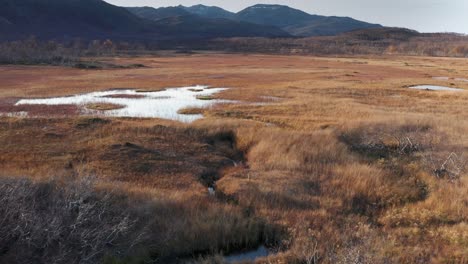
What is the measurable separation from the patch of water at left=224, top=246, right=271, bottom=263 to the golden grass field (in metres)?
0.34

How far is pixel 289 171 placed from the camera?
61.0 ft

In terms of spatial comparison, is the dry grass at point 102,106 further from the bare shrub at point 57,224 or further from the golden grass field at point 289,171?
the bare shrub at point 57,224

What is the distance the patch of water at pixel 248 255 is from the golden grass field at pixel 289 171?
13.4 inches

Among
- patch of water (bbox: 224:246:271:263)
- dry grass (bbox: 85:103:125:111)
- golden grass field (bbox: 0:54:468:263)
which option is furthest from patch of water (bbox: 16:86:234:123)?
patch of water (bbox: 224:246:271:263)

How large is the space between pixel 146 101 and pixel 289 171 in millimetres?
24472

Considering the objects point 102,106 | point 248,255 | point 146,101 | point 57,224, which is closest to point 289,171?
point 248,255

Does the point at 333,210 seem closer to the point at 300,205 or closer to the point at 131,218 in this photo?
the point at 300,205

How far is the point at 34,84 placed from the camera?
169 ft

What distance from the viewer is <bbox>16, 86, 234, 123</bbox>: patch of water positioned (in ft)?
106

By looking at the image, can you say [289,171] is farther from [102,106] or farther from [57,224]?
[102,106]

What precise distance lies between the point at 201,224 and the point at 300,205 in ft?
13.2

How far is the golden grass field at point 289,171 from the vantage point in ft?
40.7

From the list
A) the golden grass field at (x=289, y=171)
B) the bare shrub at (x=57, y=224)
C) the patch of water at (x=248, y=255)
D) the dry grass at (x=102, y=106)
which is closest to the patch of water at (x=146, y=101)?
the dry grass at (x=102, y=106)

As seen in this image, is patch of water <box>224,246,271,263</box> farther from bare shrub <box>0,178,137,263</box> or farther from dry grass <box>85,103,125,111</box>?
dry grass <box>85,103,125,111</box>
